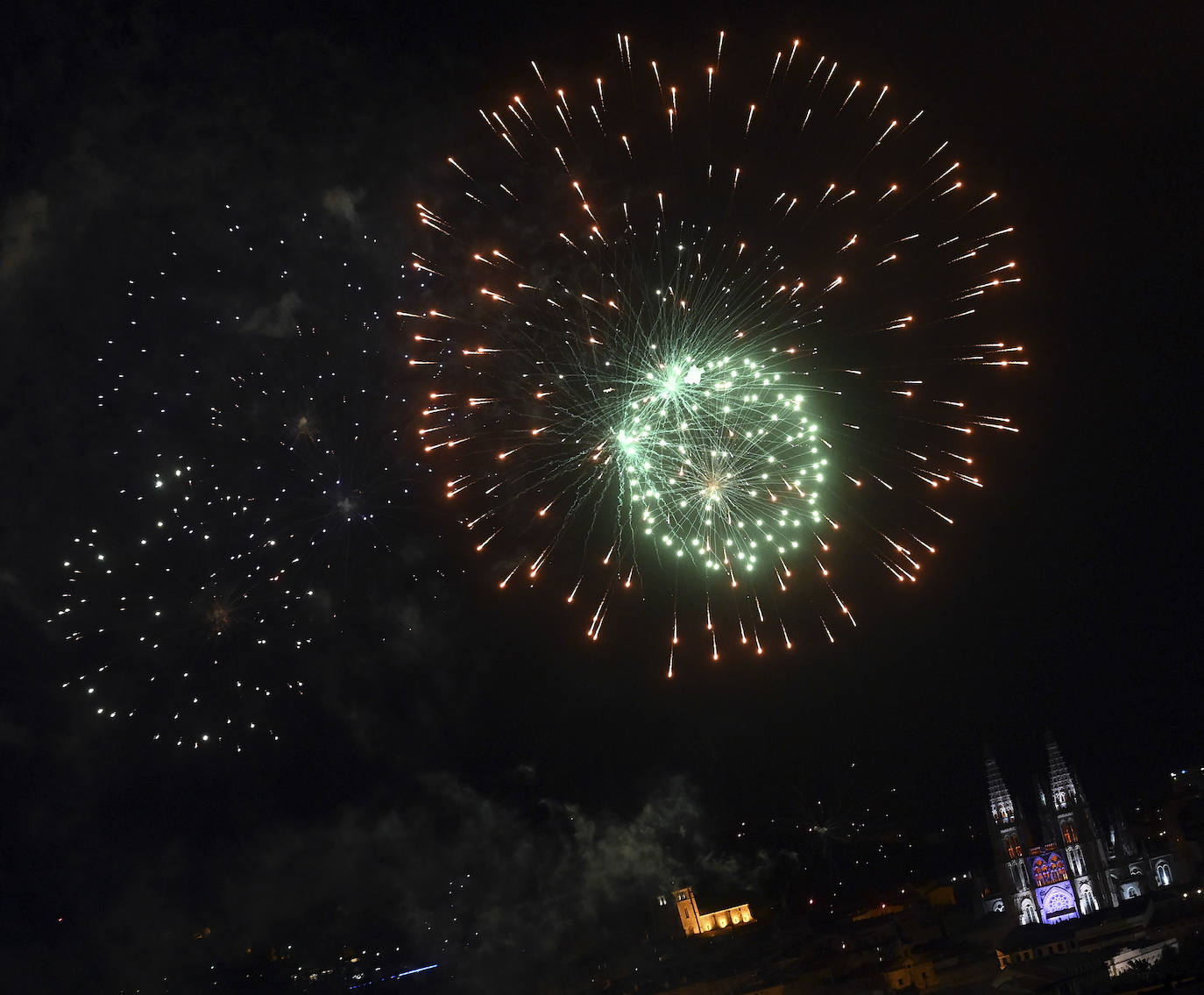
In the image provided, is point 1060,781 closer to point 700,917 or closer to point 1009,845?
point 1009,845

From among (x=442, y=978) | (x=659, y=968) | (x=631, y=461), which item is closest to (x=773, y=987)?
(x=659, y=968)

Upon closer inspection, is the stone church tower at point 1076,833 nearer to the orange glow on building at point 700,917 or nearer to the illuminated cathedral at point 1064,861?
the illuminated cathedral at point 1064,861

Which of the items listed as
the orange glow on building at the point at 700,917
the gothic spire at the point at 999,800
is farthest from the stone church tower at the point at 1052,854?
the orange glow on building at the point at 700,917

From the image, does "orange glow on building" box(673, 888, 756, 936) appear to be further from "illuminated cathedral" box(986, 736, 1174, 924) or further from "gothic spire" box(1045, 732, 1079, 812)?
"gothic spire" box(1045, 732, 1079, 812)

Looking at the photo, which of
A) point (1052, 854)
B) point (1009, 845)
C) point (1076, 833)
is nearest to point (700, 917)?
point (1009, 845)

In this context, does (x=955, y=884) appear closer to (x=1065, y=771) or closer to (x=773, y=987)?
(x=1065, y=771)

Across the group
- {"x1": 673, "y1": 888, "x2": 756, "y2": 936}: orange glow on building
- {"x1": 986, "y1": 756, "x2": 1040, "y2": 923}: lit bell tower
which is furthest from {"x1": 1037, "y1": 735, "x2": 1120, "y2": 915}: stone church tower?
{"x1": 673, "y1": 888, "x2": 756, "y2": 936}: orange glow on building
